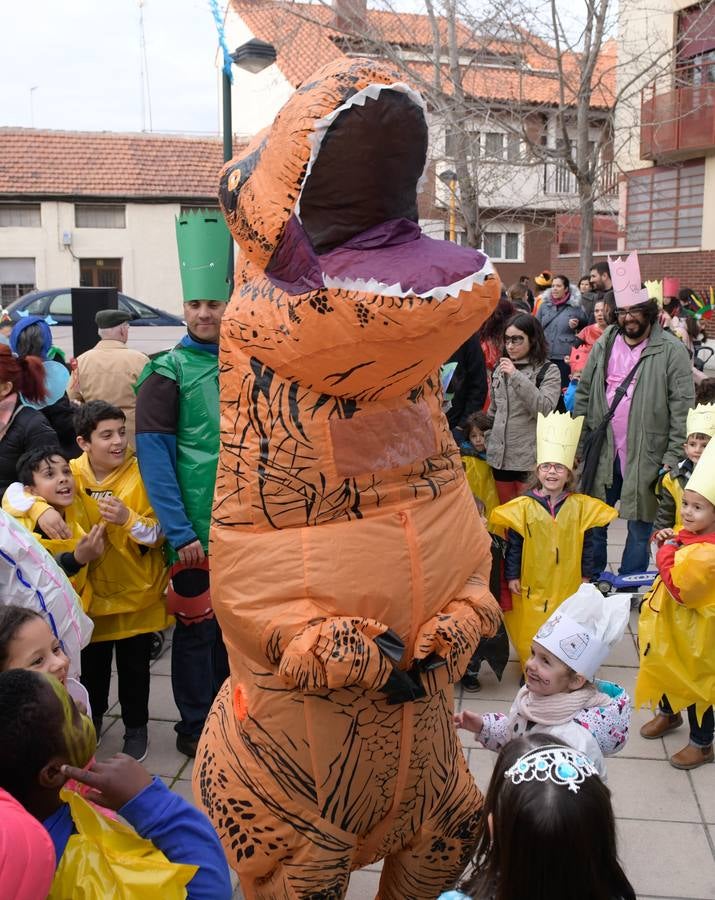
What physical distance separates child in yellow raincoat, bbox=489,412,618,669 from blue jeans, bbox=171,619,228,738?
154 cm

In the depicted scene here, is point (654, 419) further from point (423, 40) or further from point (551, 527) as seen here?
point (423, 40)

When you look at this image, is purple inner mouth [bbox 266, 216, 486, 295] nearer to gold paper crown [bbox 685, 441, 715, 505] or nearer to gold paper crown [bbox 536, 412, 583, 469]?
gold paper crown [bbox 685, 441, 715, 505]

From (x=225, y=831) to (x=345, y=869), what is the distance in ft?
1.01

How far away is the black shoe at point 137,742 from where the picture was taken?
13.1 ft

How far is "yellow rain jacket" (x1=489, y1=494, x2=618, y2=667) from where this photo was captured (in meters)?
4.55

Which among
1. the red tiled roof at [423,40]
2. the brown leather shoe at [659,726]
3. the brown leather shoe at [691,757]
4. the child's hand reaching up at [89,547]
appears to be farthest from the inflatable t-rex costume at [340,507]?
the red tiled roof at [423,40]

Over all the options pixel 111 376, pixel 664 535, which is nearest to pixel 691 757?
pixel 664 535

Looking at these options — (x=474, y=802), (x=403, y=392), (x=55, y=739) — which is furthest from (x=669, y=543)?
(x=55, y=739)

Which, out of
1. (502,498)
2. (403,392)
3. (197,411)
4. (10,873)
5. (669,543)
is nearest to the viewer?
(10,873)

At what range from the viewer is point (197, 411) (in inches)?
141

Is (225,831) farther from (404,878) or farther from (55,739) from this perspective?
A: (55,739)

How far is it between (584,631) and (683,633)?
110 cm

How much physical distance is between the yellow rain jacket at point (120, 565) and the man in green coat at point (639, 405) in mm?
2973

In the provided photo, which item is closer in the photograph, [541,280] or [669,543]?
[669,543]
